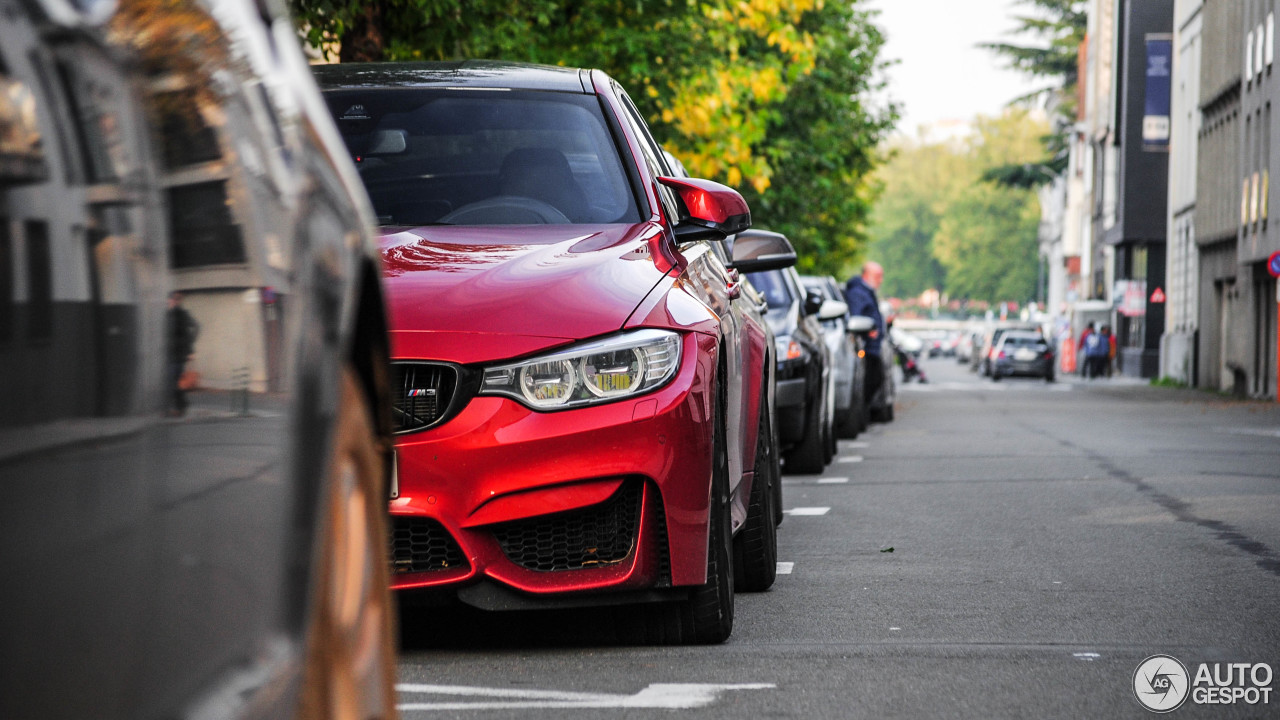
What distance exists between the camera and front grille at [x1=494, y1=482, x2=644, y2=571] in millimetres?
4840

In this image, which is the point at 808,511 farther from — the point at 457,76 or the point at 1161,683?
the point at 1161,683

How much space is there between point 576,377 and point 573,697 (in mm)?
836

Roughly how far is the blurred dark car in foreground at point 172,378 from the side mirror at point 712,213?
3829 millimetres

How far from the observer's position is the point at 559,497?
4.74 m

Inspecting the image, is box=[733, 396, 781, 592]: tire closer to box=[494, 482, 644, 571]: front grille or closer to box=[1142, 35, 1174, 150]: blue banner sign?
box=[494, 482, 644, 571]: front grille

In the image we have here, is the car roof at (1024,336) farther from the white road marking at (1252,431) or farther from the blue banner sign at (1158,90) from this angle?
the white road marking at (1252,431)

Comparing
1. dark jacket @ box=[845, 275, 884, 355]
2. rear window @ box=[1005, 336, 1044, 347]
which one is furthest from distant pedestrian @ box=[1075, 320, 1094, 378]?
dark jacket @ box=[845, 275, 884, 355]

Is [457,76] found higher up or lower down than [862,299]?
higher up

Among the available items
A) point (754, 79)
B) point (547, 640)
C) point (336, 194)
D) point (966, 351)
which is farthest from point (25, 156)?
point (966, 351)

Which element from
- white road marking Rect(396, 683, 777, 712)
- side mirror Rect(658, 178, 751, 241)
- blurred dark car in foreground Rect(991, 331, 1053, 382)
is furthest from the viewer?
blurred dark car in foreground Rect(991, 331, 1053, 382)

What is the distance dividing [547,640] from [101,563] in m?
4.13

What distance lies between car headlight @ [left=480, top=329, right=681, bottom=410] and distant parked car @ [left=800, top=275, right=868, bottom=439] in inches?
424

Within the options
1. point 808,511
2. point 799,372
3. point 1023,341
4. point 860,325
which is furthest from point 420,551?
point 1023,341

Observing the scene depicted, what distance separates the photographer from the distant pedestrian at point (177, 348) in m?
1.59
